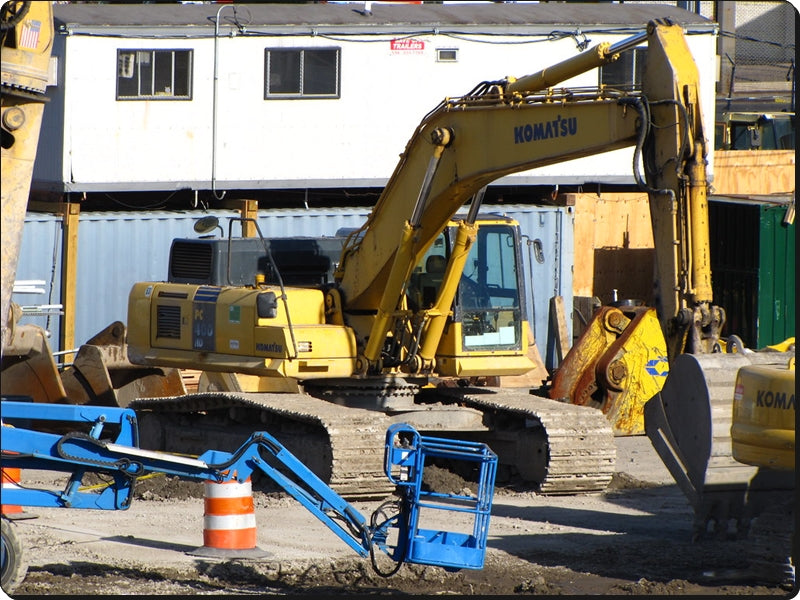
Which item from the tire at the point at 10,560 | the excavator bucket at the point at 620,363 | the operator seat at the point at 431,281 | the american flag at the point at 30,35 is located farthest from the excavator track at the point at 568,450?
the american flag at the point at 30,35

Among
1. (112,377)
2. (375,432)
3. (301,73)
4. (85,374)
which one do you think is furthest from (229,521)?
(301,73)

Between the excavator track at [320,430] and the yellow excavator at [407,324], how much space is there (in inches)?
0.7

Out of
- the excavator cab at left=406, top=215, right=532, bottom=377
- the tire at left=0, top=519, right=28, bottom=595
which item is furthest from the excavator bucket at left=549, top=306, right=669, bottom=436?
the tire at left=0, top=519, right=28, bottom=595

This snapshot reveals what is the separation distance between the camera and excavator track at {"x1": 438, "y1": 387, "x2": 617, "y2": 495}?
12.3m

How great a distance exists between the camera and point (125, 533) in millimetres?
10430

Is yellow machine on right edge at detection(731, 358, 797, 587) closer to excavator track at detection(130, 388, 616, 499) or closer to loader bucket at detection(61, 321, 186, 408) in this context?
excavator track at detection(130, 388, 616, 499)

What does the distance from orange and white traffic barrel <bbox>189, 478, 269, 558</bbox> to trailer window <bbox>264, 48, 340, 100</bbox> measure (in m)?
13.6

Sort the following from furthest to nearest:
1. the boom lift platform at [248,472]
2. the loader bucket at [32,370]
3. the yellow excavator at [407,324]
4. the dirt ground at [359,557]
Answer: the loader bucket at [32,370], the yellow excavator at [407,324], the dirt ground at [359,557], the boom lift platform at [248,472]

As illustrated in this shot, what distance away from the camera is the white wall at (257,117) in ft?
70.2

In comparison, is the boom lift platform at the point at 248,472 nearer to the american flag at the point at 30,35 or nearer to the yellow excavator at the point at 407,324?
the american flag at the point at 30,35

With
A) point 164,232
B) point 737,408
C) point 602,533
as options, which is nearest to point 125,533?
point 602,533

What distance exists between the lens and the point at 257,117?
22.3 meters

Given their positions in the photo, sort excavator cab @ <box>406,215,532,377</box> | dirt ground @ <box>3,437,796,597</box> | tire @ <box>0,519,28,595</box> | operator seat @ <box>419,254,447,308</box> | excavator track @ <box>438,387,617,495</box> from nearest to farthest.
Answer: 1. tire @ <box>0,519,28,595</box>
2. dirt ground @ <box>3,437,796,597</box>
3. excavator track @ <box>438,387,617,495</box>
4. excavator cab @ <box>406,215,532,377</box>
5. operator seat @ <box>419,254,447,308</box>

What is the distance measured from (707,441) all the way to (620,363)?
19.6ft
